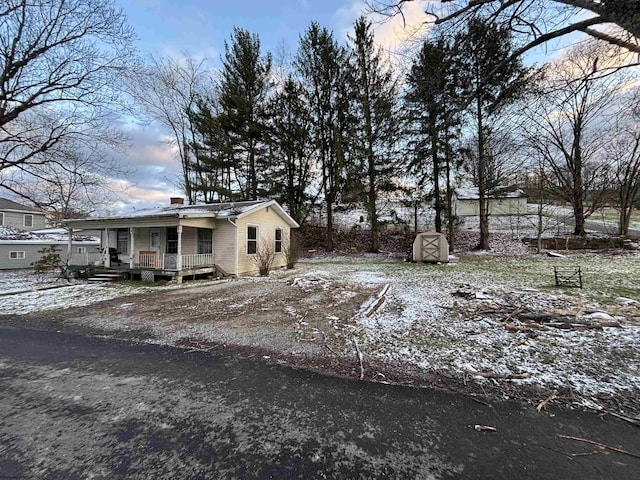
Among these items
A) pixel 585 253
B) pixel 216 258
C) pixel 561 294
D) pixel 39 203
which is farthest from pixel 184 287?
pixel 585 253

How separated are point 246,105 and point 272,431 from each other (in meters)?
21.0

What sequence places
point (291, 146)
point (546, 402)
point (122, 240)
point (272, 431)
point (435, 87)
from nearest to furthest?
point (272, 431) < point (546, 402) < point (435, 87) < point (122, 240) < point (291, 146)

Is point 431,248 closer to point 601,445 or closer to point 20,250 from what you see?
point 601,445

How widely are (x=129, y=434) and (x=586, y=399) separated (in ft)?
13.6

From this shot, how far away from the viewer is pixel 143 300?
770 centimetres

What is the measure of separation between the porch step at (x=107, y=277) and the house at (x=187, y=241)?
415 mm

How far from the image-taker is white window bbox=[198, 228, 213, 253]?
495 inches

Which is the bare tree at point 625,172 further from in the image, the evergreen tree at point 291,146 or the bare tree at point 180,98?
the bare tree at point 180,98

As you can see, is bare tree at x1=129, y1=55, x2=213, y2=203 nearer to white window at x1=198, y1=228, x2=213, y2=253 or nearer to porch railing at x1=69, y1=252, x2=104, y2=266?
porch railing at x1=69, y1=252, x2=104, y2=266

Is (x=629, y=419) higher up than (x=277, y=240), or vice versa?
(x=277, y=240)

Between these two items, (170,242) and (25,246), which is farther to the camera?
(25,246)

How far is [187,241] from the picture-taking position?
41.9 ft

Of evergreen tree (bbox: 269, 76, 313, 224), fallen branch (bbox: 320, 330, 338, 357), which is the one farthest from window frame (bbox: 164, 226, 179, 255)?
fallen branch (bbox: 320, 330, 338, 357)

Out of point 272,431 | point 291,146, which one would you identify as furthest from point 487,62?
point 291,146
